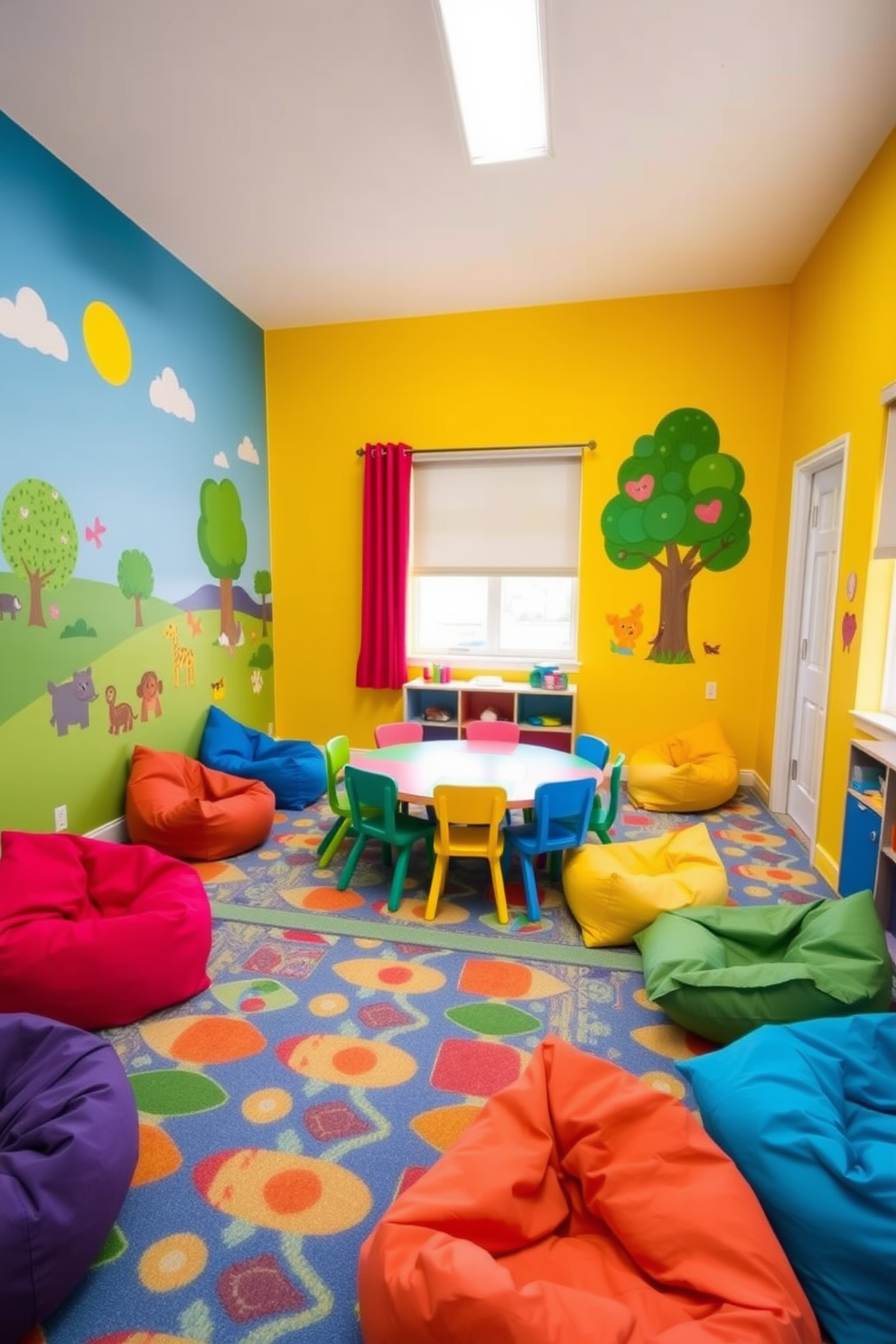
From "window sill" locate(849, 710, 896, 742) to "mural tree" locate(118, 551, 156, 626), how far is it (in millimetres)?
3642

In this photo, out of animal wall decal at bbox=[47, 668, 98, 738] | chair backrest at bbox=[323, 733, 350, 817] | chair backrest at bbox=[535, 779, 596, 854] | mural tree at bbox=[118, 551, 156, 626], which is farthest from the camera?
mural tree at bbox=[118, 551, 156, 626]

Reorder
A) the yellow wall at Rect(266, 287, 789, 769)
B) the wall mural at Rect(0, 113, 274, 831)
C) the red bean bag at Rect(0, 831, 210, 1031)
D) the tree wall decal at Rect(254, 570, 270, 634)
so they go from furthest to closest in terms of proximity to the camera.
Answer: the tree wall decal at Rect(254, 570, 270, 634) → the yellow wall at Rect(266, 287, 789, 769) → the wall mural at Rect(0, 113, 274, 831) → the red bean bag at Rect(0, 831, 210, 1031)

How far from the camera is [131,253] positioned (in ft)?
11.8

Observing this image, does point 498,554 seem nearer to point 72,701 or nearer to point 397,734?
point 397,734

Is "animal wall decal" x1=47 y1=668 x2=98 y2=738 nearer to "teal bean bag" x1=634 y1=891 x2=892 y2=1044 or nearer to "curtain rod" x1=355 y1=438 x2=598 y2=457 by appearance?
"curtain rod" x1=355 y1=438 x2=598 y2=457

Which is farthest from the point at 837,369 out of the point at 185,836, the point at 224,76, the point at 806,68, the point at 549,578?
the point at 185,836

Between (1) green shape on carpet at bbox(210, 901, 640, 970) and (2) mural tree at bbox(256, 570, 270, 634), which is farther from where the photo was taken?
(2) mural tree at bbox(256, 570, 270, 634)

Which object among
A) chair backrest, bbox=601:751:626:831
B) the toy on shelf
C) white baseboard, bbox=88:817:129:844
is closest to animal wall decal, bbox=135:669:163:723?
white baseboard, bbox=88:817:129:844

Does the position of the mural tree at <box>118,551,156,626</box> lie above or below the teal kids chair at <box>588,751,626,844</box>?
above

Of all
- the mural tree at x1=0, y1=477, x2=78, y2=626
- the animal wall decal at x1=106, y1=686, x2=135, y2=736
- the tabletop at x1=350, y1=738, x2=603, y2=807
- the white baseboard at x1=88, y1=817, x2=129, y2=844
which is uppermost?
the mural tree at x1=0, y1=477, x2=78, y2=626

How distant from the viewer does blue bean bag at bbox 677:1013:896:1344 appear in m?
1.28

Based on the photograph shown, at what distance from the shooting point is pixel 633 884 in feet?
8.78

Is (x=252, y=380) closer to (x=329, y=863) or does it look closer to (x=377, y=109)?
(x=377, y=109)

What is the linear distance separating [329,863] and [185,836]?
2.43 feet
